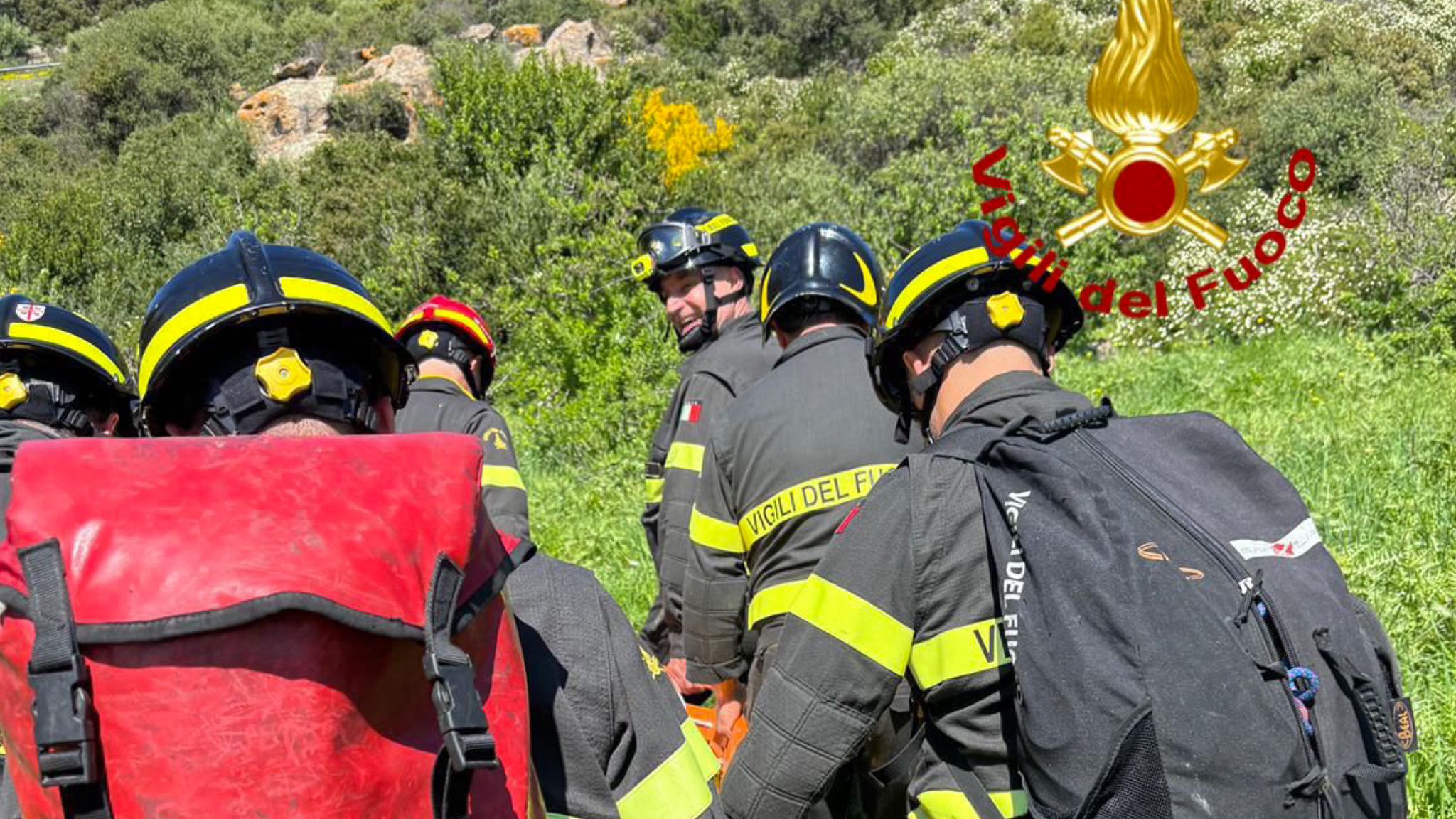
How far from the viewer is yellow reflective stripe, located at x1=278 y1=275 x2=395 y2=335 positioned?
6.12ft

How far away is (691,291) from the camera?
6332 mm

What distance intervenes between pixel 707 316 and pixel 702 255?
0.99ft

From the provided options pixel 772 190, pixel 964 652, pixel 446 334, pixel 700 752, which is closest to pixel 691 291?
pixel 446 334

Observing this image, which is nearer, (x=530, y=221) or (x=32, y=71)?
(x=530, y=221)

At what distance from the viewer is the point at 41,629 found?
4.24 ft

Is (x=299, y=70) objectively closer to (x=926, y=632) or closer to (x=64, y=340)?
(x=64, y=340)

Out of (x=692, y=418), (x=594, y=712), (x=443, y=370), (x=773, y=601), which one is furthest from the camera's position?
(x=443, y=370)

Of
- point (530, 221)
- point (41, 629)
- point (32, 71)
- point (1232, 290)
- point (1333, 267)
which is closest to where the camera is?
point (41, 629)

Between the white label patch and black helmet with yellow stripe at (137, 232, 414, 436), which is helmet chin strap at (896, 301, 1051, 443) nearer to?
the white label patch

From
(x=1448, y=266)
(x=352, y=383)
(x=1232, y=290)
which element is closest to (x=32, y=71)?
(x=1232, y=290)

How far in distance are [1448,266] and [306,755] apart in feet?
49.9

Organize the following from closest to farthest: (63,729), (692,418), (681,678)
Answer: (63,729), (692,418), (681,678)

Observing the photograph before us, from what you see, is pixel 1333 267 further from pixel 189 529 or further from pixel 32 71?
pixel 32 71

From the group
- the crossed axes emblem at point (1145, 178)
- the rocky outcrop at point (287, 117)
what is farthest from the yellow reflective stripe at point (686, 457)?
the rocky outcrop at point (287, 117)
